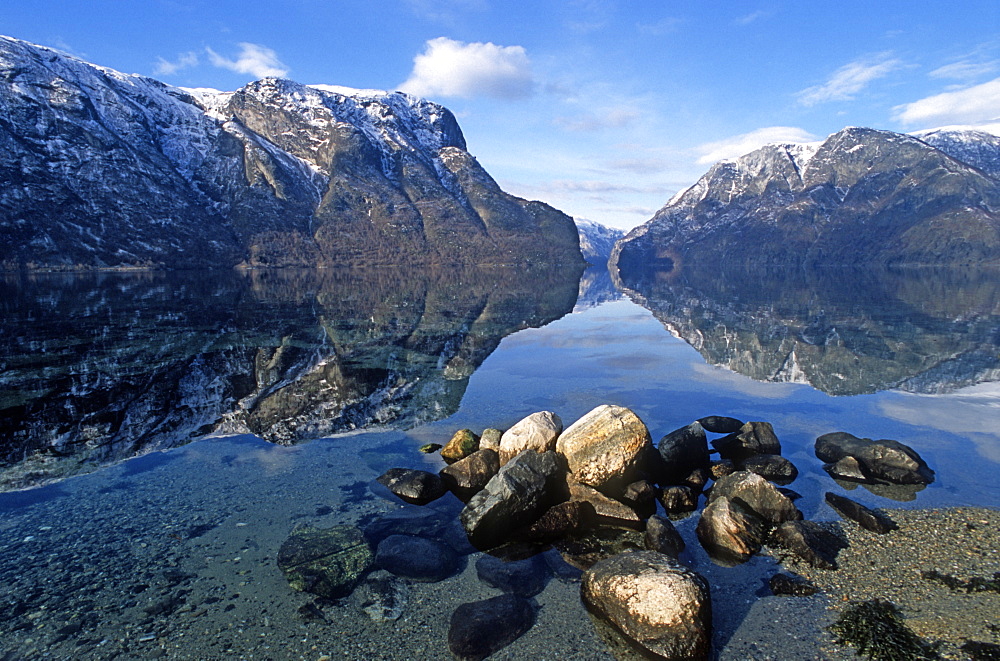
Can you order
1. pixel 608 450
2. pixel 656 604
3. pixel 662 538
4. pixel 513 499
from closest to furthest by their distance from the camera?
pixel 656 604 < pixel 662 538 < pixel 513 499 < pixel 608 450

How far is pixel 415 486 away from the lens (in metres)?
16.4

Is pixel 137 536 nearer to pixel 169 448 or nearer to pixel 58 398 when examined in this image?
pixel 169 448

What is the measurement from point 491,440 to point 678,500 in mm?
6848

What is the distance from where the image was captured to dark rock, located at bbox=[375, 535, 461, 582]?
483 inches

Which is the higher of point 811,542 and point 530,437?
point 530,437

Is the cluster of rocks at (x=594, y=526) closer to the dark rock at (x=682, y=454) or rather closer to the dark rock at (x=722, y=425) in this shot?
the dark rock at (x=682, y=454)

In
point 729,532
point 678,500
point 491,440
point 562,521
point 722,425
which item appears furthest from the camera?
point 722,425

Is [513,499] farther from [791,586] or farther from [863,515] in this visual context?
[863,515]

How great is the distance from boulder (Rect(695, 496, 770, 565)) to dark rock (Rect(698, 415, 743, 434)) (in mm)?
8323

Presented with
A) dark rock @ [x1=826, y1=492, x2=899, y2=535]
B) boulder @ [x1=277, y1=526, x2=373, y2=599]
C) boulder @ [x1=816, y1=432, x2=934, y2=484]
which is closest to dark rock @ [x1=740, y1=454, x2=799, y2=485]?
boulder @ [x1=816, y1=432, x2=934, y2=484]

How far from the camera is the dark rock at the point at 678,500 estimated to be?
1575 centimetres

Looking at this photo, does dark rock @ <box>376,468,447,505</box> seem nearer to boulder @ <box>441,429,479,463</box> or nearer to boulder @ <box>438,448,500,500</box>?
boulder @ <box>438,448,500,500</box>

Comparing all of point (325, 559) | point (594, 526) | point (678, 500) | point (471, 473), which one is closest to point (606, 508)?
point (594, 526)

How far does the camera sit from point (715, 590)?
11617 mm
